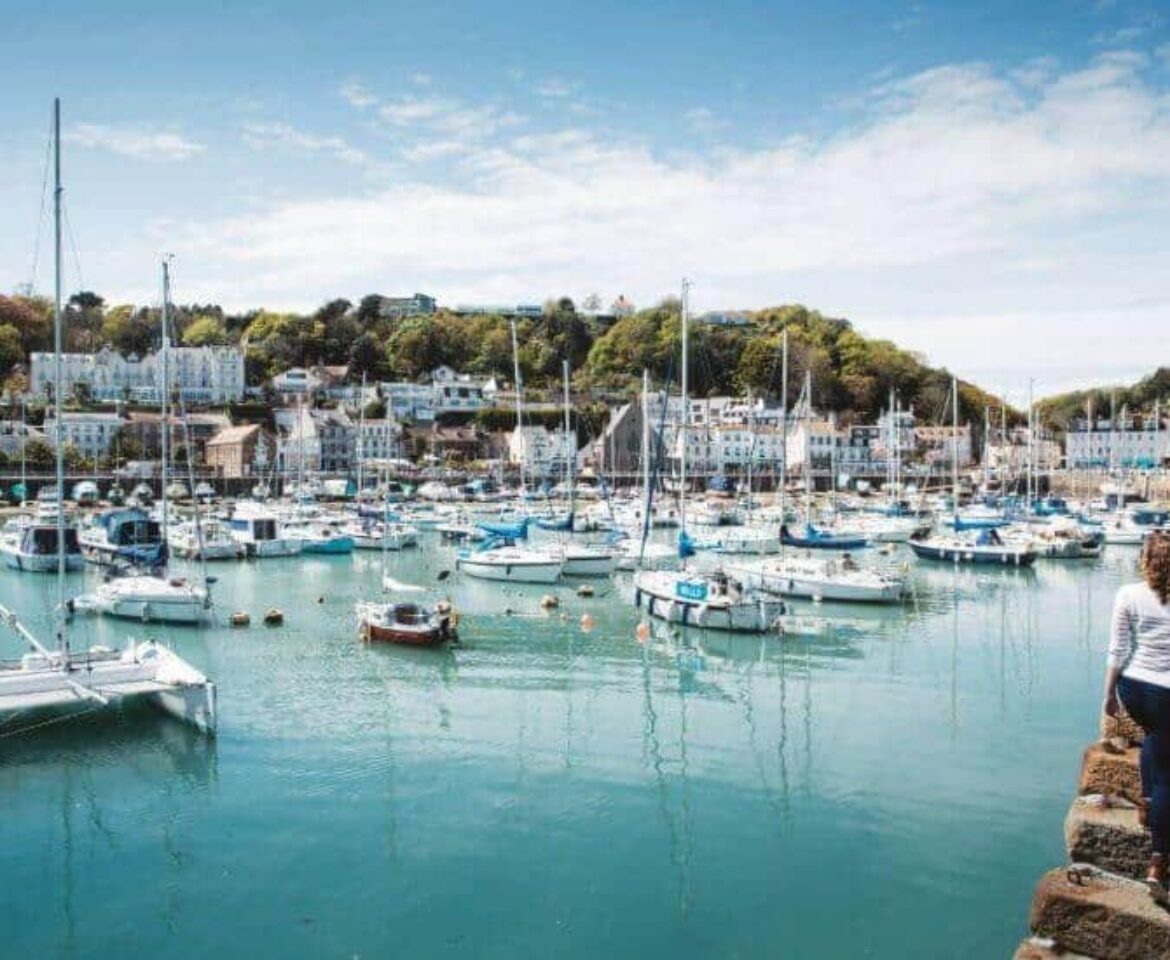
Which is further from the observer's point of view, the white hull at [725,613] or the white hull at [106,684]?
the white hull at [725,613]

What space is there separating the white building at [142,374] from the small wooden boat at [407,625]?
92.8 m

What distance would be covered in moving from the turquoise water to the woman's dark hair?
6.99 m

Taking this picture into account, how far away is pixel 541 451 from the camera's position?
114375 mm

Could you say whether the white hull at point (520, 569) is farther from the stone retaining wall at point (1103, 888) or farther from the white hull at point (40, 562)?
the stone retaining wall at point (1103, 888)

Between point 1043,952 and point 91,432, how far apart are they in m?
106

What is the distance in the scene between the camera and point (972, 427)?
144375mm

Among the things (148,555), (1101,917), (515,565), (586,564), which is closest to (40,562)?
(148,555)

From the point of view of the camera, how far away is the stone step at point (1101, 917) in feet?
19.4

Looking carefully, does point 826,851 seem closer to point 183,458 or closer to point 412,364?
point 183,458

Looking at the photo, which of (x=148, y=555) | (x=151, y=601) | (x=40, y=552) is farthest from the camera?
(x=40, y=552)

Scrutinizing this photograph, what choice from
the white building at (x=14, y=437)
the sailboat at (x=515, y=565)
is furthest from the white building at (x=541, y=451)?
the sailboat at (x=515, y=565)

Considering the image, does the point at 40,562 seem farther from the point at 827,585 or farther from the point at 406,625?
the point at 827,585

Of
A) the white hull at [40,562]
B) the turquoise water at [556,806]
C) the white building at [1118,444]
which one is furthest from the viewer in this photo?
the white building at [1118,444]

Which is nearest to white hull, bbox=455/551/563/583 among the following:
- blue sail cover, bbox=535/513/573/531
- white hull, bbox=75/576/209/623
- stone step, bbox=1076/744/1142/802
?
white hull, bbox=75/576/209/623
